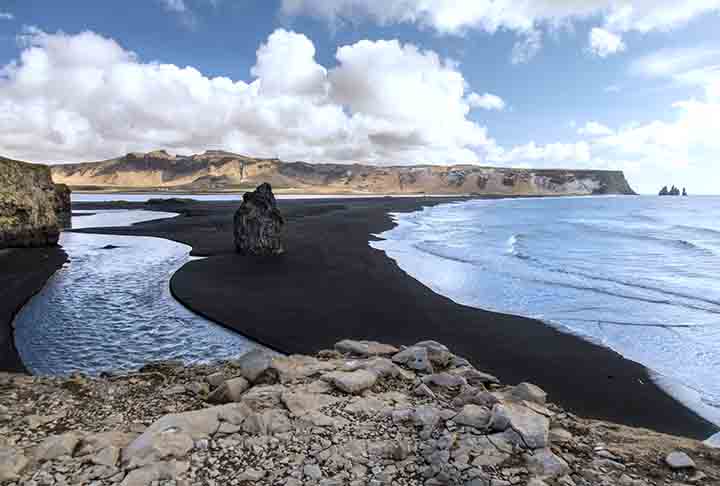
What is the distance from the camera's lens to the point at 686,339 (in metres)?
12.5

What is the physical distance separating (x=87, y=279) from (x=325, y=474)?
61.0 ft

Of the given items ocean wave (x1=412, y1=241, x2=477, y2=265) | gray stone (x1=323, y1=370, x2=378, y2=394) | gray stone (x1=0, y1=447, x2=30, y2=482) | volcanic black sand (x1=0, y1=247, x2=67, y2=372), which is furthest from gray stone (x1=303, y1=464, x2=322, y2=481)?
ocean wave (x1=412, y1=241, x2=477, y2=265)

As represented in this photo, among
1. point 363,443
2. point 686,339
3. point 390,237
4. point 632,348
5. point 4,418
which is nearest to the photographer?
point 363,443

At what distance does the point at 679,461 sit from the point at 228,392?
631 cm

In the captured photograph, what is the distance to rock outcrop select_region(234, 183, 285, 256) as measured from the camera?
77.6ft

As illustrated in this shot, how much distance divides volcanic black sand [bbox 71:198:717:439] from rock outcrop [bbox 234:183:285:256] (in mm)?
1310

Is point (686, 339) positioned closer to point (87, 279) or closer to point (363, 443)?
point (363, 443)

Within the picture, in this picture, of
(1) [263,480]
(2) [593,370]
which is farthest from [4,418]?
(2) [593,370]

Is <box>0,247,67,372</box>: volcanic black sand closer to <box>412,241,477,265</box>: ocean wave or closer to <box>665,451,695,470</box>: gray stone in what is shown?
<box>665,451,695,470</box>: gray stone

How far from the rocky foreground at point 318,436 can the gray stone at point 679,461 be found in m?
0.01

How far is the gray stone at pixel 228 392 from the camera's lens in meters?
6.60

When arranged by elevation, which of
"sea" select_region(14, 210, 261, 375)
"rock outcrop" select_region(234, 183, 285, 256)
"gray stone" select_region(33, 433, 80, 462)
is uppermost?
"rock outcrop" select_region(234, 183, 285, 256)

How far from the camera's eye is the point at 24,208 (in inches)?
1037

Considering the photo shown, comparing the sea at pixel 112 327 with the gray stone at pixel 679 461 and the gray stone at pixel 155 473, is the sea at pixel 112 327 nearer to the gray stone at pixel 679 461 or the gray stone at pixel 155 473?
the gray stone at pixel 155 473
